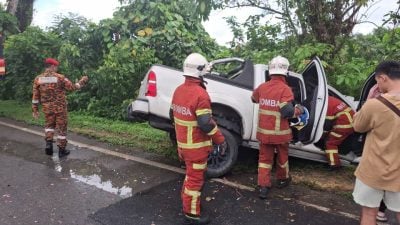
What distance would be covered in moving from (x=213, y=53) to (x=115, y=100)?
2746 mm

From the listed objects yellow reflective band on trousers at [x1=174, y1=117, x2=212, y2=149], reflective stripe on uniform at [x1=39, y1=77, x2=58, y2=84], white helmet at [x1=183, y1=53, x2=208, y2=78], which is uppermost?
white helmet at [x1=183, y1=53, x2=208, y2=78]

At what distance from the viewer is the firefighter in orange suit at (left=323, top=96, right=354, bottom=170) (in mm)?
5836

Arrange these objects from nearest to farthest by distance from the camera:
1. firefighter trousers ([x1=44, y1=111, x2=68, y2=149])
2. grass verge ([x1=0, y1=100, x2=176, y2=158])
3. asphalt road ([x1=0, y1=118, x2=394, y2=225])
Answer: asphalt road ([x1=0, y1=118, x2=394, y2=225]) < firefighter trousers ([x1=44, y1=111, x2=68, y2=149]) < grass verge ([x1=0, y1=100, x2=176, y2=158])

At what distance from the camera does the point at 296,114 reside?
494 cm

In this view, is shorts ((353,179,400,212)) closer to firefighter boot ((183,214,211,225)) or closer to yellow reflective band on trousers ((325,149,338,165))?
firefighter boot ((183,214,211,225))

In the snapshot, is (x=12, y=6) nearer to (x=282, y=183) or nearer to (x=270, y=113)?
(x=270, y=113)

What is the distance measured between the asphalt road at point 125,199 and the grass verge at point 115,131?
928mm

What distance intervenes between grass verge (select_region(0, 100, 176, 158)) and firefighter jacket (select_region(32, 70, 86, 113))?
1.33 metres

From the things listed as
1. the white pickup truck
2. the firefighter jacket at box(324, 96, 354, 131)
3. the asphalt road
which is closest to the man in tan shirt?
the asphalt road

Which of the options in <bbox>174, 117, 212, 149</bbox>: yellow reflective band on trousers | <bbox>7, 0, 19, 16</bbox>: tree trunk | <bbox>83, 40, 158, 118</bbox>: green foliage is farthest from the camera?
<bbox>7, 0, 19, 16</bbox>: tree trunk

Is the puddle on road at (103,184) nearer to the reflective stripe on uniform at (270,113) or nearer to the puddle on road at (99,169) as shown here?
the puddle on road at (99,169)

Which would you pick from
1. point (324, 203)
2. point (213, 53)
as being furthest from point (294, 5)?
point (324, 203)

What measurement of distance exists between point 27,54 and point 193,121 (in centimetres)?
823

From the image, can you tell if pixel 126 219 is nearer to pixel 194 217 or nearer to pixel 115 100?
pixel 194 217
